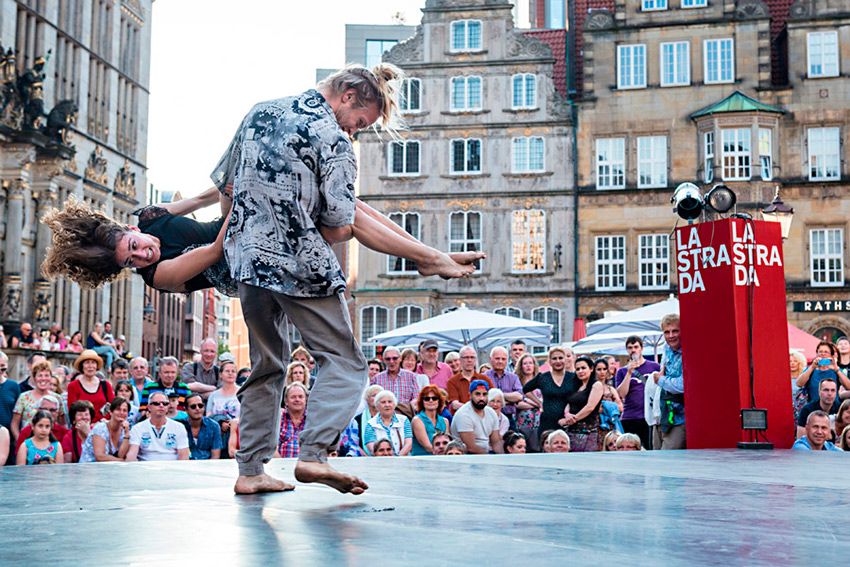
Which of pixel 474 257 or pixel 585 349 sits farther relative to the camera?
pixel 585 349

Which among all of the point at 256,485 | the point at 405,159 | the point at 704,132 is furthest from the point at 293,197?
the point at 405,159

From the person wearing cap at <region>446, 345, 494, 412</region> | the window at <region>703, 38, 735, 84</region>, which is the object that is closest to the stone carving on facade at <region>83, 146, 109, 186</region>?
the window at <region>703, 38, 735, 84</region>

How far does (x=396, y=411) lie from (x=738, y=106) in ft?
97.9

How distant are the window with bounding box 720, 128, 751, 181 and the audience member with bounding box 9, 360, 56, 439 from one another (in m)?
31.3

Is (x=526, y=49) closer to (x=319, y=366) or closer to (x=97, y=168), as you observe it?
(x=97, y=168)

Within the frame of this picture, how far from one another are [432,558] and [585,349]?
65.0ft

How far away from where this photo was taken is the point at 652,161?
132 ft

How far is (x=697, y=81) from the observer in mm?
39938

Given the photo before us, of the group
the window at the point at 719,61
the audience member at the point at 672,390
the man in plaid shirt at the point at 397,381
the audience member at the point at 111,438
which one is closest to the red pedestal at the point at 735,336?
the audience member at the point at 672,390

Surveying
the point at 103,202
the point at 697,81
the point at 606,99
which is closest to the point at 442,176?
the point at 606,99

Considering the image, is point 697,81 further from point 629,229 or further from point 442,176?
point 442,176

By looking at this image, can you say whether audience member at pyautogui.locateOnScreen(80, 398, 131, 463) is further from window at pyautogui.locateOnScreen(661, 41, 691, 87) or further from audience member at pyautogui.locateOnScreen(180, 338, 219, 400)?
window at pyautogui.locateOnScreen(661, 41, 691, 87)

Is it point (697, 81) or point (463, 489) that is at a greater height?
point (697, 81)

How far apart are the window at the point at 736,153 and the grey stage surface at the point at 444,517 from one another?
33.7m
